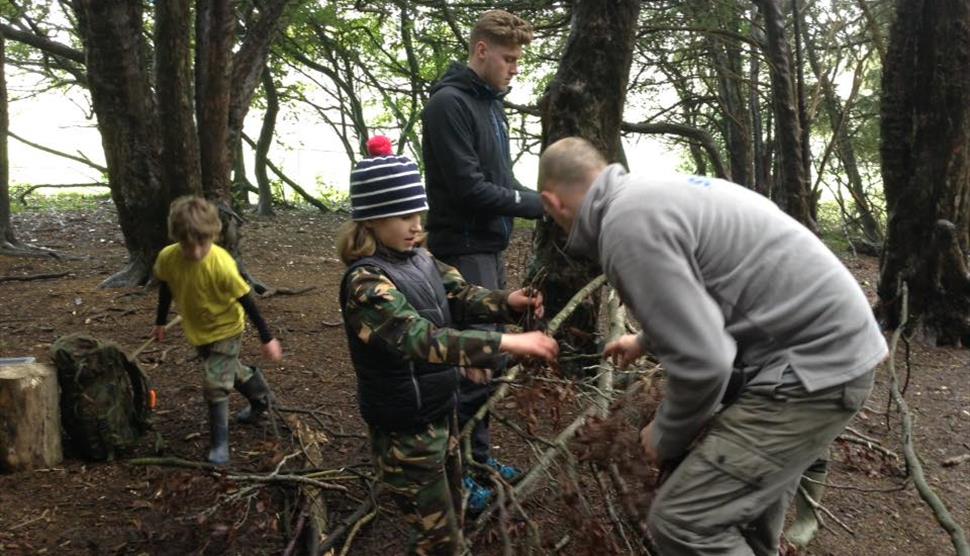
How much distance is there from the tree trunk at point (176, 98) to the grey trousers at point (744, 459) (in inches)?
240

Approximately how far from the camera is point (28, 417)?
402 centimetres

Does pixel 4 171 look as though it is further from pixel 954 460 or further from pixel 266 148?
pixel 954 460

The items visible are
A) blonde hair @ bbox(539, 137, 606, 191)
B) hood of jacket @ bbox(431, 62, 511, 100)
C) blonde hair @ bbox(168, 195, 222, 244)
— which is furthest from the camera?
blonde hair @ bbox(168, 195, 222, 244)

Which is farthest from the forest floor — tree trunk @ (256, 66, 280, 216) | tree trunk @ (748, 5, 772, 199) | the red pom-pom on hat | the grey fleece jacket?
tree trunk @ (256, 66, 280, 216)

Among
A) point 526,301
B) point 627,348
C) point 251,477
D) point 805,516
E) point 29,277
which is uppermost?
point 526,301

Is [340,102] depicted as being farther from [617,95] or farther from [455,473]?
[455,473]

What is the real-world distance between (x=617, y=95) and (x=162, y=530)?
3510 mm

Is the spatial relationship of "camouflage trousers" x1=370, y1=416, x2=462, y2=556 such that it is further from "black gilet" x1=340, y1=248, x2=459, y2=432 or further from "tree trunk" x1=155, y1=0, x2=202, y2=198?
"tree trunk" x1=155, y1=0, x2=202, y2=198

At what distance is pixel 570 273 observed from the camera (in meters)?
4.78

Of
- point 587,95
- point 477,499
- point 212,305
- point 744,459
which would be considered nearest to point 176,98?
point 212,305

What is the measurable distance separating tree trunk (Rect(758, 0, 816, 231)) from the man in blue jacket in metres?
5.06

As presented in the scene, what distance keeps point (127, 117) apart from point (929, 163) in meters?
7.28

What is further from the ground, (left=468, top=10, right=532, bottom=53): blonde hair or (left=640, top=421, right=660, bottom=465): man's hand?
(left=468, top=10, right=532, bottom=53): blonde hair

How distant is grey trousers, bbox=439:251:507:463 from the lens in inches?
146
